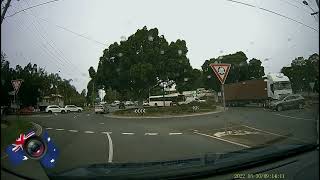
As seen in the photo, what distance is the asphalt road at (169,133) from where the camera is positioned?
3650 mm

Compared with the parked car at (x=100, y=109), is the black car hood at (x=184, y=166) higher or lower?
lower

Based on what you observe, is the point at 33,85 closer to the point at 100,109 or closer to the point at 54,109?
the point at 54,109

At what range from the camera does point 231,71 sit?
465 cm

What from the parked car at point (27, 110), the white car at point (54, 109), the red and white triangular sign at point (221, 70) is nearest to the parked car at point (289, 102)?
the red and white triangular sign at point (221, 70)

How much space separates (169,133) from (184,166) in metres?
1.29

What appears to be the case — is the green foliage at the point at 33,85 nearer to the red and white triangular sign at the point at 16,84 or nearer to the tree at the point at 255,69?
the red and white triangular sign at the point at 16,84

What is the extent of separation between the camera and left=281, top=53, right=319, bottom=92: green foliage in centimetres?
365

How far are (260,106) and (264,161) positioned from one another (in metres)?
1.51

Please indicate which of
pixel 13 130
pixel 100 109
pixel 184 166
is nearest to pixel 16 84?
pixel 13 130

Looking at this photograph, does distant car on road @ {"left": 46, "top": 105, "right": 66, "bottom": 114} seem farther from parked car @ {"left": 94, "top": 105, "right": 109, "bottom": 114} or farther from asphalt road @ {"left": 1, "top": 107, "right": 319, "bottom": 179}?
parked car @ {"left": 94, "top": 105, "right": 109, "bottom": 114}

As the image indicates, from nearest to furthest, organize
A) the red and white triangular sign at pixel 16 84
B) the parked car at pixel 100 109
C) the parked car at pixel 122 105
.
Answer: the red and white triangular sign at pixel 16 84
the parked car at pixel 122 105
the parked car at pixel 100 109

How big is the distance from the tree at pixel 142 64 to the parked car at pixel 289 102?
4.02ft
